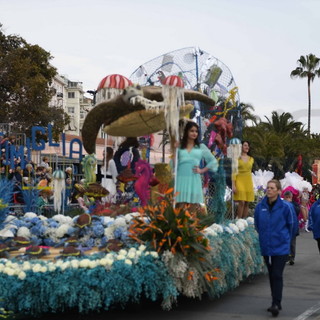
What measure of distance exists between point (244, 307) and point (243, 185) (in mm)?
3860

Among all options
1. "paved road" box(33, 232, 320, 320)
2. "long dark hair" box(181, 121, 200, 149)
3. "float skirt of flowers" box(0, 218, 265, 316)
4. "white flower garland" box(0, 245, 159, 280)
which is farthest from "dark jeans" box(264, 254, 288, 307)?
"long dark hair" box(181, 121, 200, 149)

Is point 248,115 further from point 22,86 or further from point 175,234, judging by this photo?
point 175,234

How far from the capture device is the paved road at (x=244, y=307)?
23.9ft

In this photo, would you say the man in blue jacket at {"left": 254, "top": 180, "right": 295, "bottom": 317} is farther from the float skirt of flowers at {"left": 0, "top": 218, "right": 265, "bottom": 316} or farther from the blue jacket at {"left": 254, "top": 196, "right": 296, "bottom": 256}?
the float skirt of flowers at {"left": 0, "top": 218, "right": 265, "bottom": 316}

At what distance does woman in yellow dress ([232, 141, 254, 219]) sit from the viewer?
11375 mm

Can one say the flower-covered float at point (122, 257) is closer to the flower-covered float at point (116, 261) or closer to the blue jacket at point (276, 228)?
the flower-covered float at point (116, 261)

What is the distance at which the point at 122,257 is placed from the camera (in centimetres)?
661

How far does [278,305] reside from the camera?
24.6 feet

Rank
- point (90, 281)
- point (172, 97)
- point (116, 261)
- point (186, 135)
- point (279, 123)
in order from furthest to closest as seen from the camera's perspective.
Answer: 1. point (279, 123)
2. point (186, 135)
3. point (172, 97)
4. point (116, 261)
5. point (90, 281)

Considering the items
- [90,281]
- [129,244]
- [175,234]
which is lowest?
[90,281]

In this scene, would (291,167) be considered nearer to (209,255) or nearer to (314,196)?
(314,196)

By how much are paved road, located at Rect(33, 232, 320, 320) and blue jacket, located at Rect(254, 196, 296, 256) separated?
719 millimetres

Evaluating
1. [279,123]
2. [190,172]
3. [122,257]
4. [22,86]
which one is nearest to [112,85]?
[190,172]

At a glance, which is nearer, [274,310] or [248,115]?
[274,310]
